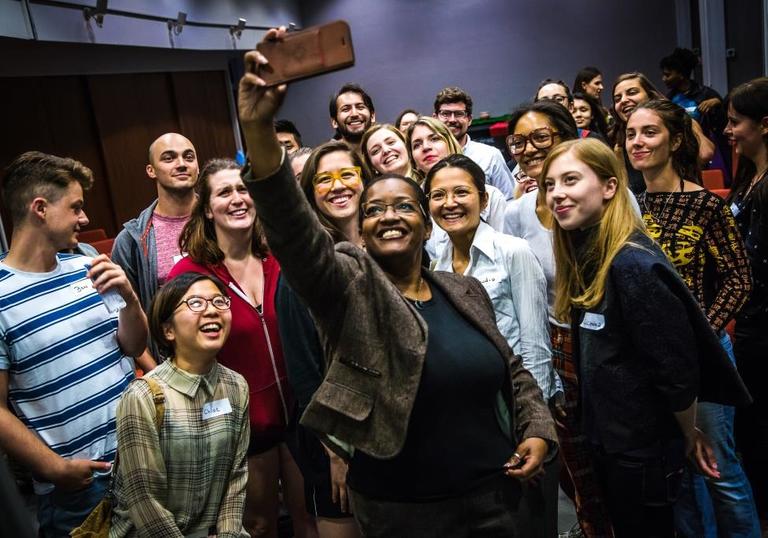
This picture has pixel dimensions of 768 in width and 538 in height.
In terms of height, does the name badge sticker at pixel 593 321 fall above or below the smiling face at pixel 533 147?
below

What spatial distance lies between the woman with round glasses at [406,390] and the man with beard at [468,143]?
2145mm

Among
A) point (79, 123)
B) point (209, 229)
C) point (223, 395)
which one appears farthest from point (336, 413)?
point (79, 123)

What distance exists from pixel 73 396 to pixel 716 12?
7901mm

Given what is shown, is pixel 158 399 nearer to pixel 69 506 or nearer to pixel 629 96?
pixel 69 506

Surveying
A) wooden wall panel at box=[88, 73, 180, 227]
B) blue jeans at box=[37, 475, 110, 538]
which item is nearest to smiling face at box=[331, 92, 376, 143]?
blue jeans at box=[37, 475, 110, 538]

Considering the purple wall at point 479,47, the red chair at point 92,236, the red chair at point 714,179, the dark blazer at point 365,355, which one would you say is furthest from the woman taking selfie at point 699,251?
the purple wall at point 479,47

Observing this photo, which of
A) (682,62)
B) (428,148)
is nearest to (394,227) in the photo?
(428,148)

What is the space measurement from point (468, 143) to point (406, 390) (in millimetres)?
2703

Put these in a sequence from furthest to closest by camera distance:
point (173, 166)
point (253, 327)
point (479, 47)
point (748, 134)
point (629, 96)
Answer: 1. point (479, 47)
2. point (629, 96)
3. point (173, 166)
4. point (748, 134)
5. point (253, 327)

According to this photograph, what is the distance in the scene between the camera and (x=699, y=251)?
2273 millimetres

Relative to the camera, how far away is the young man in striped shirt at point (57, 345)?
6.17 feet

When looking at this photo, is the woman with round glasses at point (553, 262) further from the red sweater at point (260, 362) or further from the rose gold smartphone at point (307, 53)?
the rose gold smartphone at point (307, 53)

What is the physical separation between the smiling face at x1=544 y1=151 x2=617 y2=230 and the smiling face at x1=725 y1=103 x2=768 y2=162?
1.03m

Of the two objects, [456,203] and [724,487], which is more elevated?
[456,203]
